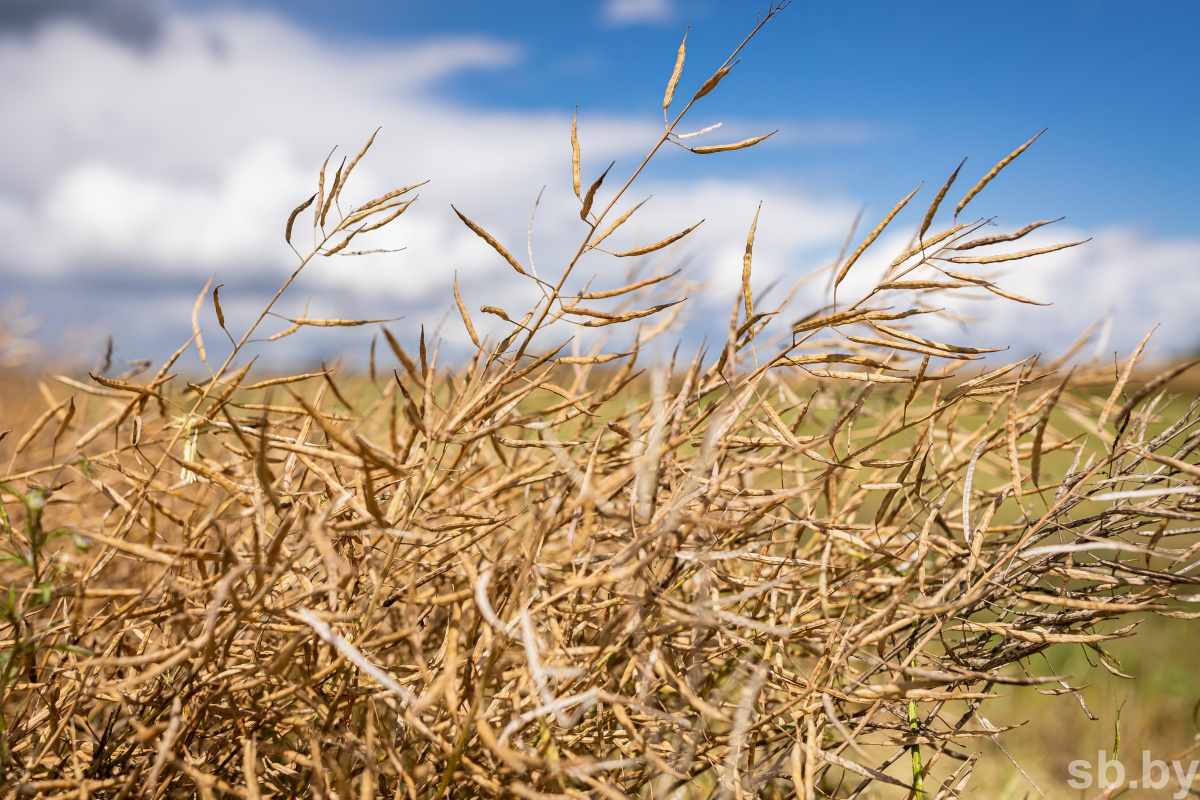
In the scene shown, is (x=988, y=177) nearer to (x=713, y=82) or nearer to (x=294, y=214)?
(x=713, y=82)

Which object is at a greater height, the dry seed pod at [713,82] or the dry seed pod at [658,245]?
the dry seed pod at [713,82]

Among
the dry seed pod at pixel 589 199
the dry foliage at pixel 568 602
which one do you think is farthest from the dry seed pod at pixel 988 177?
the dry seed pod at pixel 589 199

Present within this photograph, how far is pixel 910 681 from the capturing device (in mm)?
623

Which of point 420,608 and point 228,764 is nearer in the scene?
point 228,764

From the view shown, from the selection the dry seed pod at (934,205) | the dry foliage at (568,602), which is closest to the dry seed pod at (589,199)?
the dry foliage at (568,602)

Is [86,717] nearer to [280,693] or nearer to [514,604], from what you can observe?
[280,693]

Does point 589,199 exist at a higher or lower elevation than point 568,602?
higher

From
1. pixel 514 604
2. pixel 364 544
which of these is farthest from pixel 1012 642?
pixel 364 544

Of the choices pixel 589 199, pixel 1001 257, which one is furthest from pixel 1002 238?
pixel 589 199

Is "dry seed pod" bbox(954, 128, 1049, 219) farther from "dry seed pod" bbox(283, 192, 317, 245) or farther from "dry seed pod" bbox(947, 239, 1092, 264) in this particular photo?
"dry seed pod" bbox(283, 192, 317, 245)

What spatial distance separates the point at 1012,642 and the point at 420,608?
530mm

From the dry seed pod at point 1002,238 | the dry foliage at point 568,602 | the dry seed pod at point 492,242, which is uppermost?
the dry seed pod at point 1002,238

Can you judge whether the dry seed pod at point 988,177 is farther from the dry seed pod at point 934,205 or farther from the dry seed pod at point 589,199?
the dry seed pod at point 589,199

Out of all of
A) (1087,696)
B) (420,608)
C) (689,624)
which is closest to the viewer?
(689,624)
